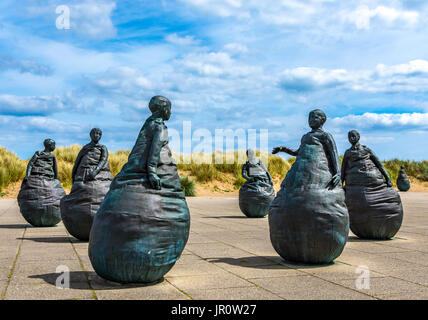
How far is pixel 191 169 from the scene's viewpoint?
33.6 meters

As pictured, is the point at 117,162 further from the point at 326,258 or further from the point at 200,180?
the point at 326,258

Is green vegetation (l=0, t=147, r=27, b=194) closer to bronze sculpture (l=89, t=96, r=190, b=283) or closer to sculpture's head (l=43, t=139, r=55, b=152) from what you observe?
sculpture's head (l=43, t=139, r=55, b=152)

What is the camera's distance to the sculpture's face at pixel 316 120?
7.42 meters

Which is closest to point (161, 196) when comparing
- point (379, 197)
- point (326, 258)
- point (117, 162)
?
point (326, 258)

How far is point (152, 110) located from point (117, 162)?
26.5m

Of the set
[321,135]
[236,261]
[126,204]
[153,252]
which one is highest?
[321,135]

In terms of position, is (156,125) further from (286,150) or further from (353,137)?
(353,137)

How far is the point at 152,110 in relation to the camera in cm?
605

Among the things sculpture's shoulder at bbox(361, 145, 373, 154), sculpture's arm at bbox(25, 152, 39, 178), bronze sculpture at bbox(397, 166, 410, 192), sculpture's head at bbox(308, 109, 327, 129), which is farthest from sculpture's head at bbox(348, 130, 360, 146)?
bronze sculpture at bbox(397, 166, 410, 192)

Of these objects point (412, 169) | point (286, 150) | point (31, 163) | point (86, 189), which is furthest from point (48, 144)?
point (412, 169)

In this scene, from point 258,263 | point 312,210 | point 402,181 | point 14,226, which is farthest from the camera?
point 402,181

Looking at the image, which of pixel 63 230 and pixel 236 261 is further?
pixel 63 230

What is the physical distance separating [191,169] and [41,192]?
21701 mm

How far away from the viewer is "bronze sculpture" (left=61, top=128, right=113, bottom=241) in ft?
30.7
